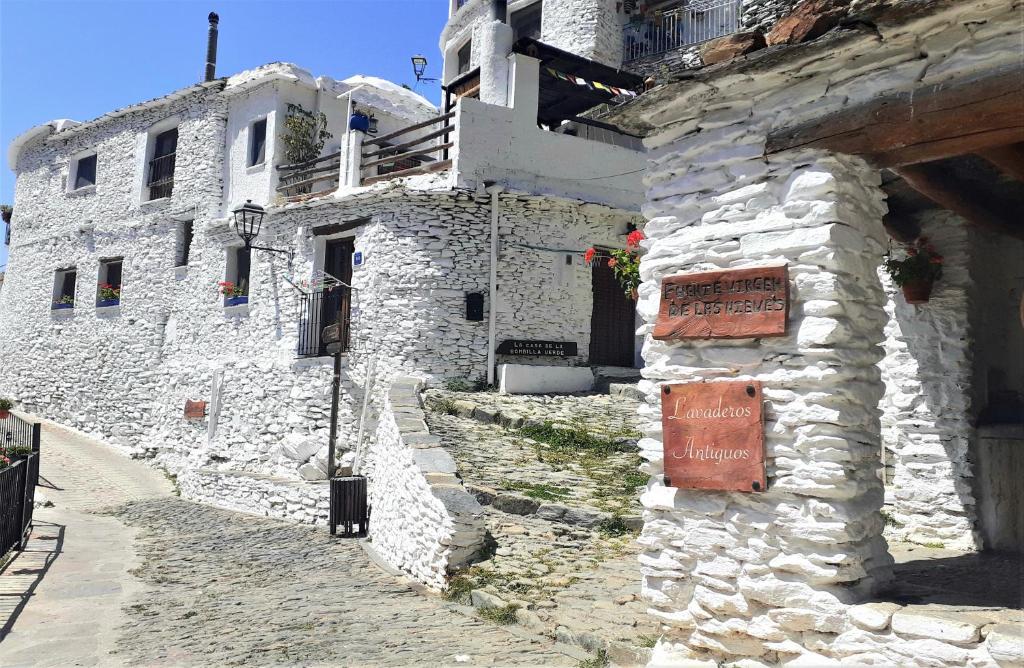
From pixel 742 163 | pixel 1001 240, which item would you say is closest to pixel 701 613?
pixel 742 163

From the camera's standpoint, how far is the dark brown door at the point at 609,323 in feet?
49.4

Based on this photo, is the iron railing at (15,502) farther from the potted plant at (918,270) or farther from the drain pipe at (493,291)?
the potted plant at (918,270)

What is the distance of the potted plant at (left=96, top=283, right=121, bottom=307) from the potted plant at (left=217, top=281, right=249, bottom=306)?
4790 mm

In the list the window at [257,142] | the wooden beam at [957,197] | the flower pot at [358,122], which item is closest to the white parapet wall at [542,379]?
the flower pot at [358,122]

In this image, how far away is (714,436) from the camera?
4227mm

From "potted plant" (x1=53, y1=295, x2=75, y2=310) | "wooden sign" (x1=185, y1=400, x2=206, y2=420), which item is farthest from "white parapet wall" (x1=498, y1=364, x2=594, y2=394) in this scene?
"potted plant" (x1=53, y1=295, x2=75, y2=310)

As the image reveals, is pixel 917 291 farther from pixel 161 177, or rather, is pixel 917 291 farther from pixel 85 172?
pixel 85 172

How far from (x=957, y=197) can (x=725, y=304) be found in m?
2.00

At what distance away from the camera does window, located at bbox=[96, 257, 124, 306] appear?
2016cm

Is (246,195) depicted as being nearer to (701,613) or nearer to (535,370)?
(535,370)

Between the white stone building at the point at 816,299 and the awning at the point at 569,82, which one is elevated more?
the awning at the point at 569,82

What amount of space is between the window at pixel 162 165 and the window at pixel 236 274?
3.50m

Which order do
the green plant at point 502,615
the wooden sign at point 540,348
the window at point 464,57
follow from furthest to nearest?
1. the window at point 464,57
2. the wooden sign at point 540,348
3. the green plant at point 502,615

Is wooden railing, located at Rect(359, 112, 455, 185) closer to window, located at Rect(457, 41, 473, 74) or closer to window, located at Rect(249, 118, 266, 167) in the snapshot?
window, located at Rect(249, 118, 266, 167)
